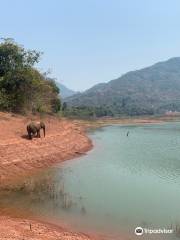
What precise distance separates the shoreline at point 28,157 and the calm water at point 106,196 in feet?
3.83

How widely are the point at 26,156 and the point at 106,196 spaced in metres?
10.4

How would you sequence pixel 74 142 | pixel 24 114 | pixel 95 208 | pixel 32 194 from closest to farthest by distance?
pixel 95 208, pixel 32 194, pixel 74 142, pixel 24 114

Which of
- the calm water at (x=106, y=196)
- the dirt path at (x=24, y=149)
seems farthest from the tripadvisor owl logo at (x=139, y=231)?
the dirt path at (x=24, y=149)

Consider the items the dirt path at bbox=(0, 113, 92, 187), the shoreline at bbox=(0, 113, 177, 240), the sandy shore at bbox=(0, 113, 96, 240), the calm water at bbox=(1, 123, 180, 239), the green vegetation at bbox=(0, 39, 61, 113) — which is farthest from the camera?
the green vegetation at bbox=(0, 39, 61, 113)

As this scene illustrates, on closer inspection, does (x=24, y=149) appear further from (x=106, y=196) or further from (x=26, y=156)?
(x=106, y=196)

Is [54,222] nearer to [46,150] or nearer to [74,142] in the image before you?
[46,150]

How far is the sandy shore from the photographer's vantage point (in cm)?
1487

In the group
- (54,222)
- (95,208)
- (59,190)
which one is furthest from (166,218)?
(59,190)

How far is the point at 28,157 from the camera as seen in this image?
30.5m

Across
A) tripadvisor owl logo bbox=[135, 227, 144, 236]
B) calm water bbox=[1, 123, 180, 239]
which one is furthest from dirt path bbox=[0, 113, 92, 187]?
tripadvisor owl logo bbox=[135, 227, 144, 236]

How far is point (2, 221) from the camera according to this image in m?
16.2

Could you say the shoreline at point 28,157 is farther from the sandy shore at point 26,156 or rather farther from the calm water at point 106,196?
the calm water at point 106,196

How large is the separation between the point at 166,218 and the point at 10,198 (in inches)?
293

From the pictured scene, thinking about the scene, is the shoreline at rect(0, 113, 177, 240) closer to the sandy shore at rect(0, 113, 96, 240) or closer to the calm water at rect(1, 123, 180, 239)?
the sandy shore at rect(0, 113, 96, 240)
